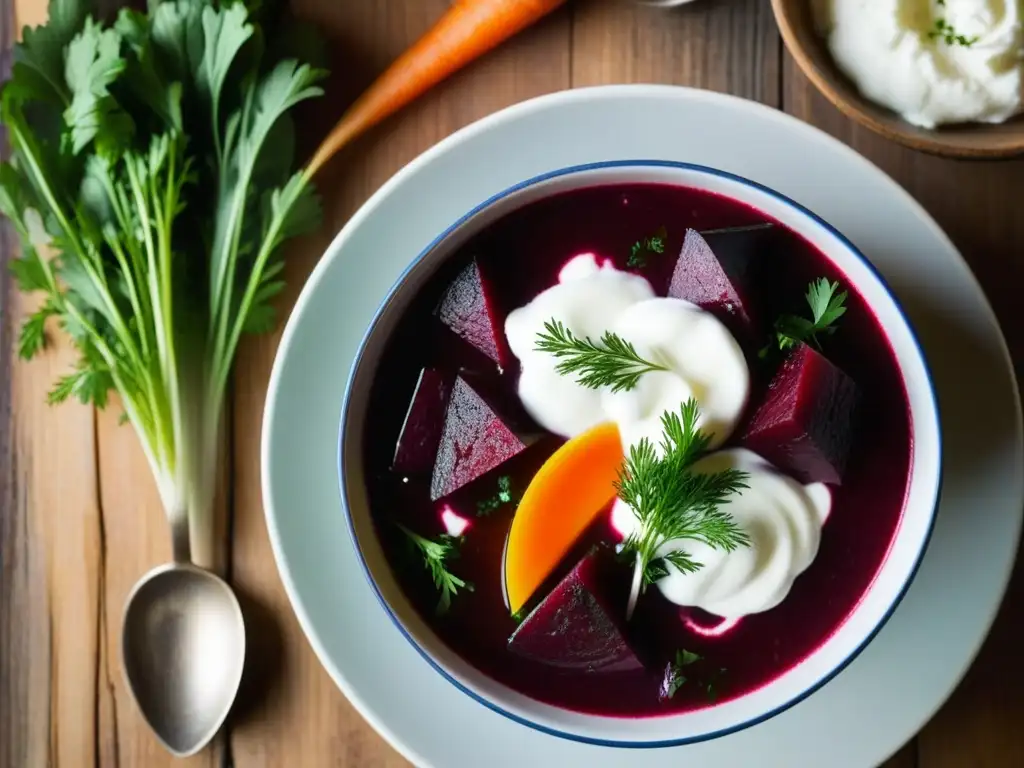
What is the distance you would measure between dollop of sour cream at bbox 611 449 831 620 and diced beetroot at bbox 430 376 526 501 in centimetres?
22

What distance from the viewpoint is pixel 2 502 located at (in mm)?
2057

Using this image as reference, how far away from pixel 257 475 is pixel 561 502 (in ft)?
2.25

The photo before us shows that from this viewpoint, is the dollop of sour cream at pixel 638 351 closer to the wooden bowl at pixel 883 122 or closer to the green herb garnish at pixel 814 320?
the green herb garnish at pixel 814 320

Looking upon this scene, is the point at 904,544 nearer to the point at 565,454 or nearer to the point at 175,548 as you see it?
the point at 565,454

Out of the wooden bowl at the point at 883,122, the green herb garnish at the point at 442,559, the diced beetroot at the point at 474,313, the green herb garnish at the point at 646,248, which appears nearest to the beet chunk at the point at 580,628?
the green herb garnish at the point at 442,559

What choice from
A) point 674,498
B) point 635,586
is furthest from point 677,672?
point 674,498

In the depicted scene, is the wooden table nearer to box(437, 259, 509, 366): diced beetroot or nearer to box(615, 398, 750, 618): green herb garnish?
box(437, 259, 509, 366): diced beetroot

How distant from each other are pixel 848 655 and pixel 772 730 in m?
0.26

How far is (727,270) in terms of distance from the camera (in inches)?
60.2

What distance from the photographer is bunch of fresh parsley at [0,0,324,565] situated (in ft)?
5.98

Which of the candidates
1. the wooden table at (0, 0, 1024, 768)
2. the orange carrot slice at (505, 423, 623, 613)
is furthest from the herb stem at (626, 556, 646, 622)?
the wooden table at (0, 0, 1024, 768)

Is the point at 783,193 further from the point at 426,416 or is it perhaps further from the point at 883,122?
the point at 426,416

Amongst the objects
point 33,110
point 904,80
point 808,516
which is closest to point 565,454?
point 808,516

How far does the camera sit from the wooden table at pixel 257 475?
184 cm
